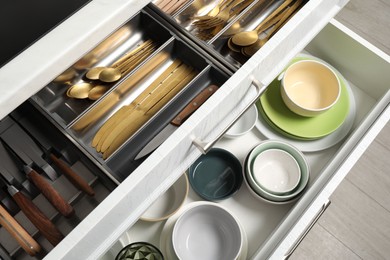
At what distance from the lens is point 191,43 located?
0.95m

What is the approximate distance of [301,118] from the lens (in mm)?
1256

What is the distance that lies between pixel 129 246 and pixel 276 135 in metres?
0.50

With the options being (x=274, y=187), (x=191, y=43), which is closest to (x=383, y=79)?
(x=274, y=187)

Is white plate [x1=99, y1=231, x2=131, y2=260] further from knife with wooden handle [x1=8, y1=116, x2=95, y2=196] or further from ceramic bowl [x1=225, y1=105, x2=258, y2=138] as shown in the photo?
ceramic bowl [x1=225, y1=105, x2=258, y2=138]

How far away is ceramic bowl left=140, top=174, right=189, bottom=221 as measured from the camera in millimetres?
1143

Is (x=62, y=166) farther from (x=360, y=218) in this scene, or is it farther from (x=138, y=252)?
(x=360, y=218)

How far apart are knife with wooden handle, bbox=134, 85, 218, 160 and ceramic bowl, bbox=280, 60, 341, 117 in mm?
392

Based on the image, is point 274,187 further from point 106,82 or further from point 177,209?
point 106,82

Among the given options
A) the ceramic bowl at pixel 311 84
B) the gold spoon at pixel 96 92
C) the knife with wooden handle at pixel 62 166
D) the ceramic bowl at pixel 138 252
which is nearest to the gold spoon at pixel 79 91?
the gold spoon at pixel 96 92

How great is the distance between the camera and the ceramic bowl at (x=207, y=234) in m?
1.11

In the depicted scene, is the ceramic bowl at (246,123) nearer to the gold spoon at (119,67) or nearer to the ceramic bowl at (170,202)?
the ceramic bowl at (170,202)

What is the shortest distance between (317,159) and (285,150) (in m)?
0.09

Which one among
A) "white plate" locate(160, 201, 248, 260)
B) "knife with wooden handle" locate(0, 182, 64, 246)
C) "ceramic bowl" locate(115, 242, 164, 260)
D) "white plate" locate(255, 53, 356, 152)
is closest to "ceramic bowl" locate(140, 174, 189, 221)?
"white plate" locate(160, 201, 248, 260)

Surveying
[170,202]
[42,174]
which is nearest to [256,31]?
[170,202]
